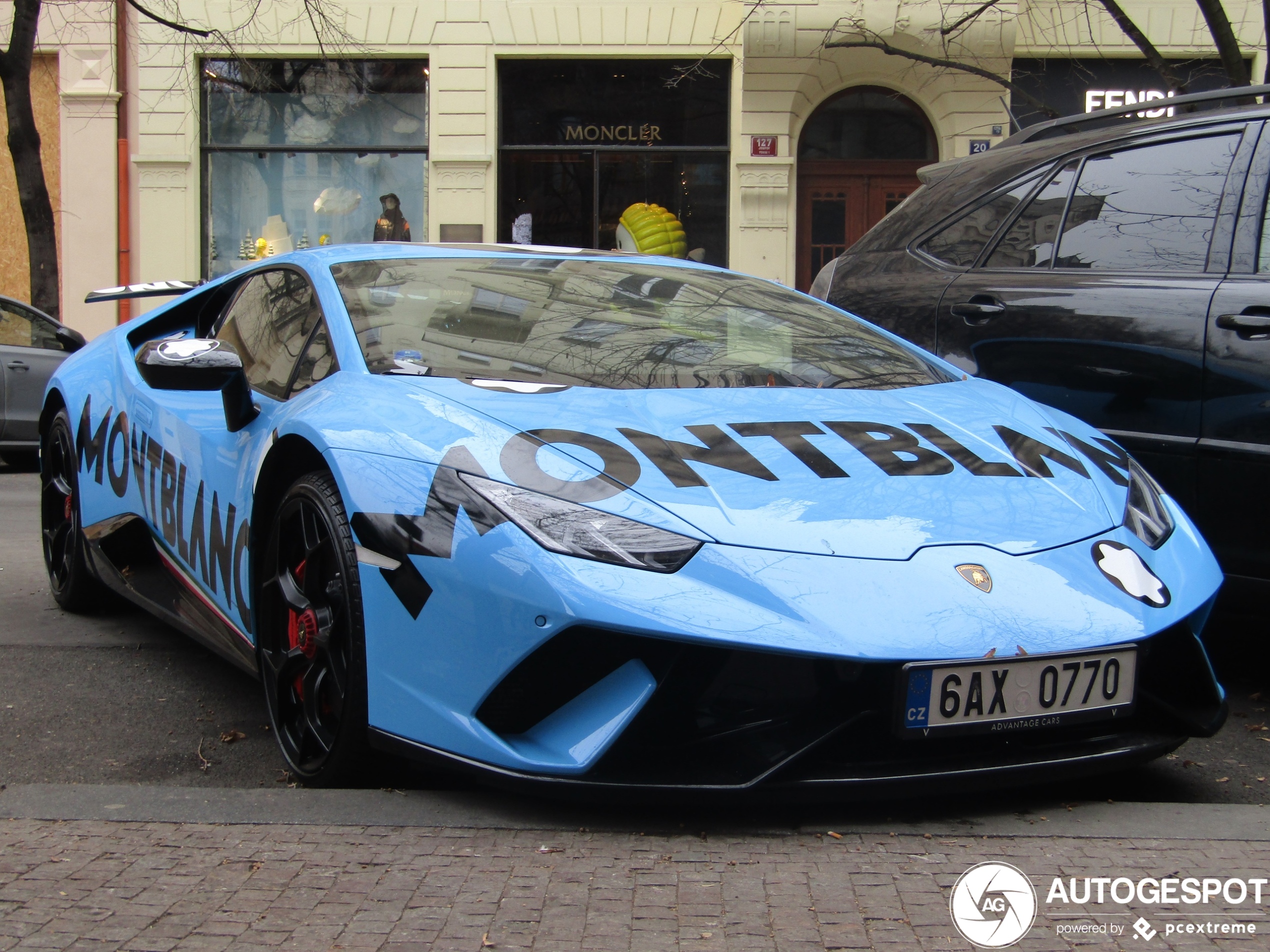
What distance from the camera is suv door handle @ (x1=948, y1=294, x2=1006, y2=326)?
4.18 m

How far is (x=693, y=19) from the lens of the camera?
1541 centimetres

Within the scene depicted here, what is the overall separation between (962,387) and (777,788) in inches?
57.6

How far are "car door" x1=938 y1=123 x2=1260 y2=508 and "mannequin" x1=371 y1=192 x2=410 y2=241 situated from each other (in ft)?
41.0

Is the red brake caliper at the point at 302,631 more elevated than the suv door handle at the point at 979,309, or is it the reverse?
the suv door handle at the point at 979,309

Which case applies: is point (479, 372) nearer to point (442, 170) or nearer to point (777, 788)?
point (777, 788)

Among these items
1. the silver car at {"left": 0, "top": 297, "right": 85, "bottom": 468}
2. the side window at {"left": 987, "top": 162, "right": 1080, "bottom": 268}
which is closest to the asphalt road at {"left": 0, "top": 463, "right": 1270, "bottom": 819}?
the side window at {"left": 987, "top": 162, "right": 1080, "bottom": 268}

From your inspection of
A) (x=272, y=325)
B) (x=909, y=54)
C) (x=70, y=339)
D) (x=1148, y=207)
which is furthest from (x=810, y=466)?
(x=909, y=54)

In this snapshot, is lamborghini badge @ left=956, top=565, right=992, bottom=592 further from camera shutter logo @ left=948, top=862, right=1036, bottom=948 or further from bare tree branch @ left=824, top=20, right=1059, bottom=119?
bare tree branch @ left=824, top=20, right=1059, bottom=119

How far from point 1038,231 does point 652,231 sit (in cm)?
1158

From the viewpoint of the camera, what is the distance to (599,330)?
338 centimetres

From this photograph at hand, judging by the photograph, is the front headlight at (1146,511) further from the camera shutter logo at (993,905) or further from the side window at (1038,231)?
the side window at (1038,231)

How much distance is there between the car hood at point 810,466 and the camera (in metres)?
2.53

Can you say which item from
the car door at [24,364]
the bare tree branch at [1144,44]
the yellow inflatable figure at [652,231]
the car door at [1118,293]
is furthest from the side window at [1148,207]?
the yellow inflatable figure at [652,231]

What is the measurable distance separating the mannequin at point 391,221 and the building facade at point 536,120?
3 centimetres
